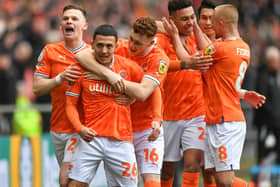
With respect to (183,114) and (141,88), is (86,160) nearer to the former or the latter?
(141,88)

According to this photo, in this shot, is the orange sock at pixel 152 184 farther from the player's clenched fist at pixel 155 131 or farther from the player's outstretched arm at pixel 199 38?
the player's outstretched arm at pixel 199 38

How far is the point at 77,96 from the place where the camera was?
25.2 feet

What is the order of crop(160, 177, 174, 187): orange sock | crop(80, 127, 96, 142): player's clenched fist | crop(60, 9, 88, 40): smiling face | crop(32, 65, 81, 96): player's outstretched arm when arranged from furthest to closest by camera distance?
crop(160, 177, 174, 187): orange sock
crop(60, 9, 88, 40): smiling face
crop(32, 65, 81, 96): player's outstretched arm
crop(80, 127, 96, 142): player's clenched fist

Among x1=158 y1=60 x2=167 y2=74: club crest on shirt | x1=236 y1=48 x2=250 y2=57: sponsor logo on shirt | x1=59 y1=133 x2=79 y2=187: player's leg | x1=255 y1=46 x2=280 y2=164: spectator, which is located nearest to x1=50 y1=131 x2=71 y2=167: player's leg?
x1=59 y1=133 x2=79 y2=187: player's leg

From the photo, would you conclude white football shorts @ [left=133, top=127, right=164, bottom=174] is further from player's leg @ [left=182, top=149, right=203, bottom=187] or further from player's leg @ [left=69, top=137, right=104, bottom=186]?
player's leg @ [left=69, top=137, right=104, bottom=186]

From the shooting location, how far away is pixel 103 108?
759 centimetres

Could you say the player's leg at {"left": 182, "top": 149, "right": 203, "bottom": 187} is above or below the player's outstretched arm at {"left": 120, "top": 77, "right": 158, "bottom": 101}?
below

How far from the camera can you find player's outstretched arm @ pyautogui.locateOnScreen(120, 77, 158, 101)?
300 inches

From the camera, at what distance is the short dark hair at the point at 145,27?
780 centimetres

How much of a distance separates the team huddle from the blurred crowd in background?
414 centimetres

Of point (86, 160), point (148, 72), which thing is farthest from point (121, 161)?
point (148, 72)

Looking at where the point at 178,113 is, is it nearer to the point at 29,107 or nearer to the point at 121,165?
the point at 121,165

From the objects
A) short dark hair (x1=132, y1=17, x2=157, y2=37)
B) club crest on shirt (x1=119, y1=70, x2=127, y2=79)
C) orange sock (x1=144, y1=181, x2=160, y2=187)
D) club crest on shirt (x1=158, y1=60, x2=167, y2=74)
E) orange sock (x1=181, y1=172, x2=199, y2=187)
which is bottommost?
orange sock (x1=181, y1=172, x2=199, y2=187)

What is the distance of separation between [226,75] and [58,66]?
1969 millimetres
